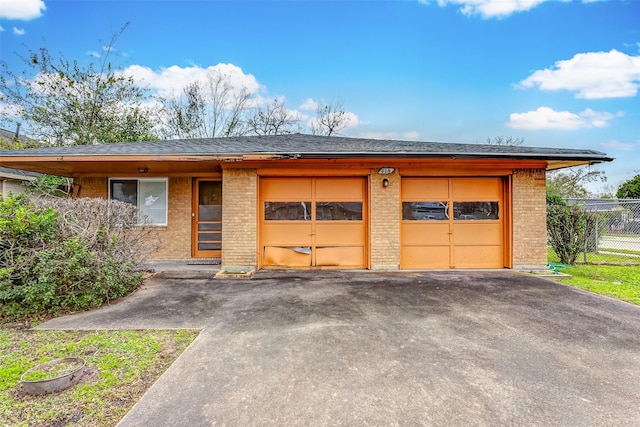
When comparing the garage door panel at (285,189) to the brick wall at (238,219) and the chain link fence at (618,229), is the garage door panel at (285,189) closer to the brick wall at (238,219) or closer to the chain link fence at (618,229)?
the brick wall at (238,219)

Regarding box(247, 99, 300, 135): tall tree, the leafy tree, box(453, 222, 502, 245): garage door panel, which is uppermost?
box(247, 99, 300, 135): tall tree

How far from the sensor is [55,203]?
4.94 metres

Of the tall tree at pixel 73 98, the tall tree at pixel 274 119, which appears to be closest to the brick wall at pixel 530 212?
the tall tree at pixel 73 98

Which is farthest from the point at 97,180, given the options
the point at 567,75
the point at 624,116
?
the point at 624,116

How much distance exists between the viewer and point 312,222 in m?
7.77

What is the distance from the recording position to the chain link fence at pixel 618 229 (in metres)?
10.1

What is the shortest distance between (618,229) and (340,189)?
37.1ft

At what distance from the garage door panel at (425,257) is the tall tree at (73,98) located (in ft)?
49.1

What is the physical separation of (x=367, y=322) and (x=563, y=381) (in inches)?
80.7

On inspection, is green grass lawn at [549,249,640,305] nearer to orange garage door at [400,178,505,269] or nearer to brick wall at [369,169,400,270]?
orange garage door at [400,178,505,269]

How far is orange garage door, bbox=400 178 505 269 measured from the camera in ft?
25.5

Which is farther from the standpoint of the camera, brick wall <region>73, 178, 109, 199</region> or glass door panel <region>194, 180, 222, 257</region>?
glass door panel <region>194, 180, 222, 257</region>

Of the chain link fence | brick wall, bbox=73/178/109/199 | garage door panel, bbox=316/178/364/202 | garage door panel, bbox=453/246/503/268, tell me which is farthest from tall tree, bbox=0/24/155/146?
the chain link fence

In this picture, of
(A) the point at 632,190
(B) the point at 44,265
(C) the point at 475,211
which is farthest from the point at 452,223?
(A) the point at 632,190
